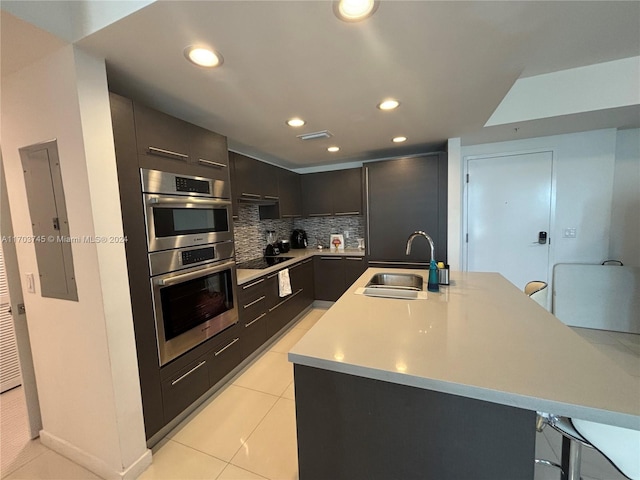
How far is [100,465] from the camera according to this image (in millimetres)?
1392

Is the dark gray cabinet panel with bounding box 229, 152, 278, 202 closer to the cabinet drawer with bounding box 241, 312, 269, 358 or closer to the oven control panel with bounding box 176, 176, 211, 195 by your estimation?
the oven control panel with bounding box 176, 176, 211, 195

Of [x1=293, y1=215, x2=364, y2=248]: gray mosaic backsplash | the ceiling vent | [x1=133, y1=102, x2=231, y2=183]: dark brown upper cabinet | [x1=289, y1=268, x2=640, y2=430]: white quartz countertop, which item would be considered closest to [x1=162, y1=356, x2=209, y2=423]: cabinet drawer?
[x1=289, y1=268, x2=640, y2=430]: white quartz countertop

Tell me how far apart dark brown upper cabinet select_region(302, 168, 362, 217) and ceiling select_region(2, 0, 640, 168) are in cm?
137

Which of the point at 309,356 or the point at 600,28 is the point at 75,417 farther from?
the point at 600,28

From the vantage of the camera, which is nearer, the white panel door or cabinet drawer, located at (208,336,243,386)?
cabinet drawer, located at (208,336,243,386)

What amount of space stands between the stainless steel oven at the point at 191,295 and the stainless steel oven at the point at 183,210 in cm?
7

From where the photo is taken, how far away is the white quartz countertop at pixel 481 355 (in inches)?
27.4

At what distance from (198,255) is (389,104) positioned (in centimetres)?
183

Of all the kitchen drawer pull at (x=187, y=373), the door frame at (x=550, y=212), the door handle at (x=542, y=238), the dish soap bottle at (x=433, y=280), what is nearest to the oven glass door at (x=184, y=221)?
the kitchen drawer pull at (x=187, y=373)

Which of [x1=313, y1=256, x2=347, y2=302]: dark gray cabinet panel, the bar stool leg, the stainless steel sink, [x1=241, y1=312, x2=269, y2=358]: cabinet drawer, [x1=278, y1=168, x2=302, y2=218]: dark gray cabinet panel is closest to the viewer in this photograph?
the bar stool leg

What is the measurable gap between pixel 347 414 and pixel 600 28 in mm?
2466

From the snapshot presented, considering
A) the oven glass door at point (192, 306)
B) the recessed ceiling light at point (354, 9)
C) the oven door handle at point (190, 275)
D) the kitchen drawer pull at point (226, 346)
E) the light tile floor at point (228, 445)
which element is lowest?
the light tile floor at point (228, 445)

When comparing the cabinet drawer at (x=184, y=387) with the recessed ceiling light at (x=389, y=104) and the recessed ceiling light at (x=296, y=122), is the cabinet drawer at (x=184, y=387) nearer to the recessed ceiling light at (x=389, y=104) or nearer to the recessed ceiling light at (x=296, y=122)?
the recessed ceiling light at (x=296, y=122)

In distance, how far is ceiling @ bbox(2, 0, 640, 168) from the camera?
1.04 meters
